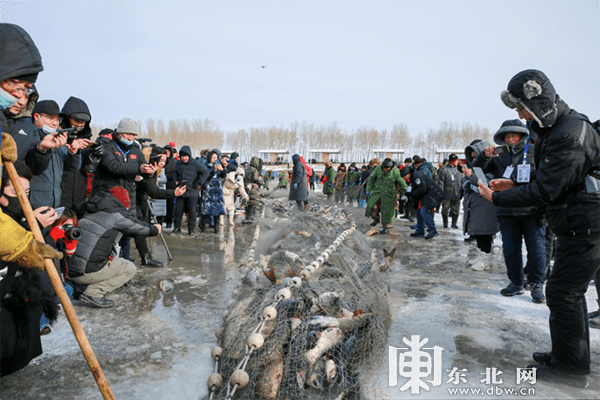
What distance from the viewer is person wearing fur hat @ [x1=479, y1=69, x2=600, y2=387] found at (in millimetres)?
2604

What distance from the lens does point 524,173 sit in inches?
142

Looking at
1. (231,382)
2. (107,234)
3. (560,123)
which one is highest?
(560,123)

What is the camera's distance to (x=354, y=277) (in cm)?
405

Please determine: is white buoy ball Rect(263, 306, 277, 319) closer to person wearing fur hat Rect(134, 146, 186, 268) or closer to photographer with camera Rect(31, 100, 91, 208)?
photographer with camera Rect(31, 100, 91, 208)

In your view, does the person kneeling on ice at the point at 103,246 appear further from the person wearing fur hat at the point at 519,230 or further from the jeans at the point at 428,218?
the jeans at the point at 428,218

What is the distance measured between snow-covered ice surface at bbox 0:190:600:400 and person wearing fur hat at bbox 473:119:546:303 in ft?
0.67

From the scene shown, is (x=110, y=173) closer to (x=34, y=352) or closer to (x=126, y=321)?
(x=126, y=321)

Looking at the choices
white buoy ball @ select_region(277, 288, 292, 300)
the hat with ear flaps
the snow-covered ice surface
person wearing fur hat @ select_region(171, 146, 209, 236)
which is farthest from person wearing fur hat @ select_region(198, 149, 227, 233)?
the hat with ear flaps

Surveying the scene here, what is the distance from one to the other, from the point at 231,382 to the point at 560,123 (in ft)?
9.04

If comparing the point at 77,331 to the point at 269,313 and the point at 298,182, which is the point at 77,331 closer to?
the point at 269,313

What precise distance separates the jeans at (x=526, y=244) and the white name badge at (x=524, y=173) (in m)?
0.97

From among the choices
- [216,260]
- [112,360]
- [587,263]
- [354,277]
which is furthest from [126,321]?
[587,263]

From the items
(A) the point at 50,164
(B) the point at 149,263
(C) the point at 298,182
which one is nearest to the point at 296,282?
(A) the point at 50,164

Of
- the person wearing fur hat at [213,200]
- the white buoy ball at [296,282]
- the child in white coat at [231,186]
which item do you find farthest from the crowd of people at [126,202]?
the child in white coat at [231,186]
